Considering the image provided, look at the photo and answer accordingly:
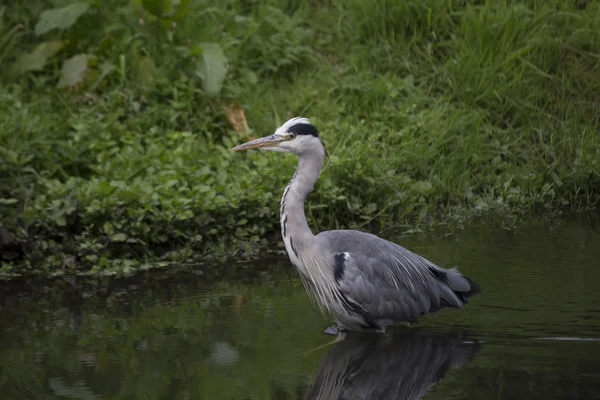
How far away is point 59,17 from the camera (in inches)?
352

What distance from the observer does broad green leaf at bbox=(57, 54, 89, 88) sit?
29.4 feet

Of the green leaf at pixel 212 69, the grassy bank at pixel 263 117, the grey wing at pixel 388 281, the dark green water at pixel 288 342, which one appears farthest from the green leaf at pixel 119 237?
the green leaf at pixel 212 69

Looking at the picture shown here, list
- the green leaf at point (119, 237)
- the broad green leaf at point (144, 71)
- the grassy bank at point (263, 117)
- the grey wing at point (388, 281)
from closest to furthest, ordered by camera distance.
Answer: the grey wing at point (388, 281)
the green leaf at point (119, 237)
the grassy bank at point (263, 117)
the broad green leaf at point (144, 71)

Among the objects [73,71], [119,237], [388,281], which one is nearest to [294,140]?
[388,281]

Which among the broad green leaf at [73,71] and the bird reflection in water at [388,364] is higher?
the bird reflection in water at [388,364]

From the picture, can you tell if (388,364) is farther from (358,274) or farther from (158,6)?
(158,6)

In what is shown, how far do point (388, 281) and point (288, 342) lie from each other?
70 centimetres

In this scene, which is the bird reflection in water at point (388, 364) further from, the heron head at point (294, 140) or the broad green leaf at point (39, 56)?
the broad green leaf at point (39, 56)

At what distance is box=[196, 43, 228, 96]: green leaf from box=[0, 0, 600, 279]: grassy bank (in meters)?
0.02

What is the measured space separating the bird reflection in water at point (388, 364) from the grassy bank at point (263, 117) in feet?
7.10

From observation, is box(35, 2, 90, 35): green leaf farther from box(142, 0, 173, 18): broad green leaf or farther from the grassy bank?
box(142, 0, 173, 18): broad green leaf

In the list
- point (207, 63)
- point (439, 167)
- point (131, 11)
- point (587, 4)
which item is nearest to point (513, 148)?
point (439, 167)

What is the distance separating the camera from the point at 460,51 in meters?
9.66

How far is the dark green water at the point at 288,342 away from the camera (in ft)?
15.6
